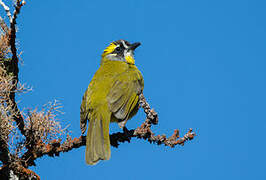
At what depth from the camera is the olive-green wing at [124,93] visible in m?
4.55

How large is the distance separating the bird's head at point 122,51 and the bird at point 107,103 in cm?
25

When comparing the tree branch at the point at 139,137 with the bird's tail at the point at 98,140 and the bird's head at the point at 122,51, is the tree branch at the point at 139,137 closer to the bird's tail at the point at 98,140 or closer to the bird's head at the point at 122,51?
the bird's tail at the point at 98,140

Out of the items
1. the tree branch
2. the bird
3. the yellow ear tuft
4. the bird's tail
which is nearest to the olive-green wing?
the bird

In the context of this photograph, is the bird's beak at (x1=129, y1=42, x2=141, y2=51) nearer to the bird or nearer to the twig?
the bird

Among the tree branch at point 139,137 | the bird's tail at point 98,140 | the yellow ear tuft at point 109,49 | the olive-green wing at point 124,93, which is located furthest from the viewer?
the yellow ear tuft at point 109,49

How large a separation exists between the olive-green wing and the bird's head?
2.61 feet

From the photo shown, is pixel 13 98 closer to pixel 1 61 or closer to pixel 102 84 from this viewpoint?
pixel 1 61

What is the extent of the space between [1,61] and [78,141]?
1213mm

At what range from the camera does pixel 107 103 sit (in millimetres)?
4637

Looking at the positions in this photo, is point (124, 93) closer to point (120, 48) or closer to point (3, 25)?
point (120, 48)

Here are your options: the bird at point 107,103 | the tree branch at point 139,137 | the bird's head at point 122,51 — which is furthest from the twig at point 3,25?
the bird's head at point 122,51

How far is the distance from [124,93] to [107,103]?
352mm

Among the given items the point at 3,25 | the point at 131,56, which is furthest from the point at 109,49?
the point at 3,25

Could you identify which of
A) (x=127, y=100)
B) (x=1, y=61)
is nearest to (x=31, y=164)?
(x=1, y=61)
